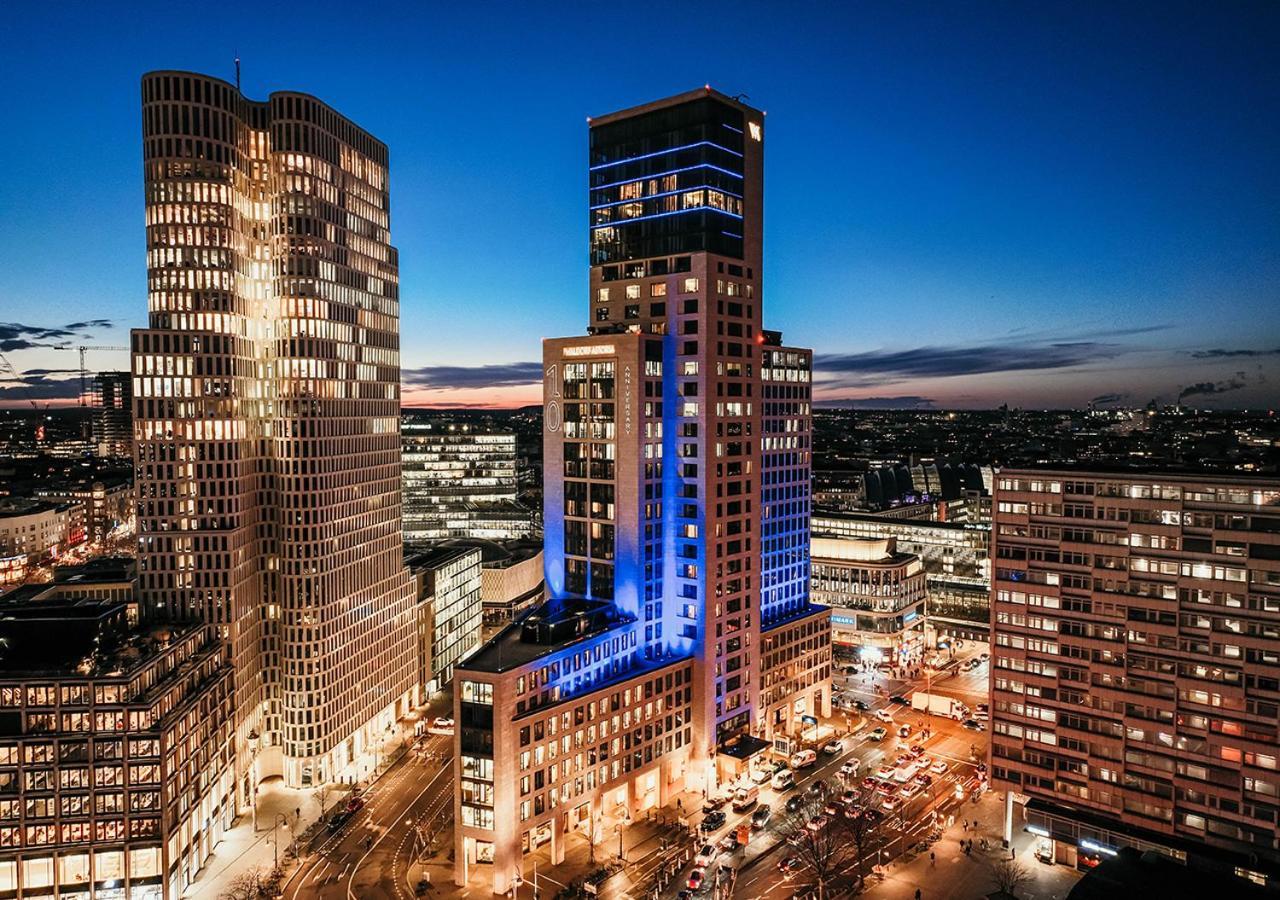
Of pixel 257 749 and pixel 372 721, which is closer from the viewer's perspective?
pixel 257 749

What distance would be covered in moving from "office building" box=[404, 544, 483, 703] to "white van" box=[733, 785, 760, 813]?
246 feet

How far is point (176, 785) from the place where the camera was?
102m

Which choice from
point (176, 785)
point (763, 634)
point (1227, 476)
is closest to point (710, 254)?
point (763, 634)

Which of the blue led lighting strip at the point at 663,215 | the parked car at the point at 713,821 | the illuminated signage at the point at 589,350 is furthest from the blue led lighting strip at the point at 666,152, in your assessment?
the parked car at the point at 713,821

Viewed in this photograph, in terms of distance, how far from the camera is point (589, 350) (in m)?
134

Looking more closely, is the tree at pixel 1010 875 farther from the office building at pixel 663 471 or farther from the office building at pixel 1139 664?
the office building at pixel 663 471

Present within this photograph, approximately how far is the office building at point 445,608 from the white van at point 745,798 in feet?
246

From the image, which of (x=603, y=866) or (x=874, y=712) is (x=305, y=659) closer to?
(x=603, y=866)

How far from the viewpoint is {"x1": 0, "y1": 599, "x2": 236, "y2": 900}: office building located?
311 feet

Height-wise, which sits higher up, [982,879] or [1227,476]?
[1227,476]

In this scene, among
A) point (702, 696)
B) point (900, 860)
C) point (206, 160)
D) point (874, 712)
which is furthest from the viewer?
point (874, 712)

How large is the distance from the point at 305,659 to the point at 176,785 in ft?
110

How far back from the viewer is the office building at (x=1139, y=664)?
97688 millimetres

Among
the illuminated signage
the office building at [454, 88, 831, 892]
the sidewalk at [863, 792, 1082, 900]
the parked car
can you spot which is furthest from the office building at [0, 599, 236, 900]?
the sidewalk at [863, 792, 1082, 900]
